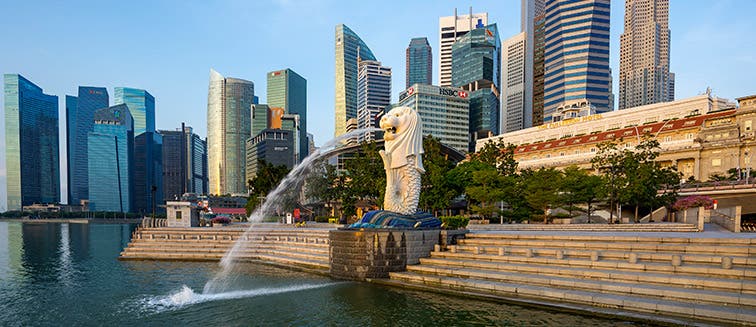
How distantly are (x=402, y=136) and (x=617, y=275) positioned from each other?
1241 cm

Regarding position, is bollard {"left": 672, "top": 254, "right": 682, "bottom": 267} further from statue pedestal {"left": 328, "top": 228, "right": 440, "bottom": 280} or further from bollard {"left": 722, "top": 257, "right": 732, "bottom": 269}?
statue pedestal {"left": 328, "top": 228, "right": 440, "bottom": 280}

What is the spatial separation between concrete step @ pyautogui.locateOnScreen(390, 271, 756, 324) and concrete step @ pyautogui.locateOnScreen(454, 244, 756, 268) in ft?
9.83

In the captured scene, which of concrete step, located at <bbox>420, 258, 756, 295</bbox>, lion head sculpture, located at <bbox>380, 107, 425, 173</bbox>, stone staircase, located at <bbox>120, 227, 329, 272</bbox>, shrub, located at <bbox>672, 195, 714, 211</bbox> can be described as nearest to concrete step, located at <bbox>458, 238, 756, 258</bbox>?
concrete step, located at <bbox>420, 258, 756, 295</bbox>

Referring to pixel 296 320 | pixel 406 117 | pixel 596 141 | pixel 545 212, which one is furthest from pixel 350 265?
pixel 596 141

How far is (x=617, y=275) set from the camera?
15508 millimetres

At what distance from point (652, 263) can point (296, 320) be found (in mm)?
14205

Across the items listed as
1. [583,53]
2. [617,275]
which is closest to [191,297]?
[617,275]

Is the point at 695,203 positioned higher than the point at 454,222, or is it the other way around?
the point at 695,203

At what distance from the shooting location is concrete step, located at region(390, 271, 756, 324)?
1230 centimetres

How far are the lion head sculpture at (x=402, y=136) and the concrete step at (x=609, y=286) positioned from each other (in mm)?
6350

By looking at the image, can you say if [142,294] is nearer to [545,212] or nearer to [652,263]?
[652,263]

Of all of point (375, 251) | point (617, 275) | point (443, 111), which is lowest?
→ point (617, 275)

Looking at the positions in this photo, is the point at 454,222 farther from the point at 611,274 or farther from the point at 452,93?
the point at 452,93

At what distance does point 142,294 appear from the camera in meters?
19.1
